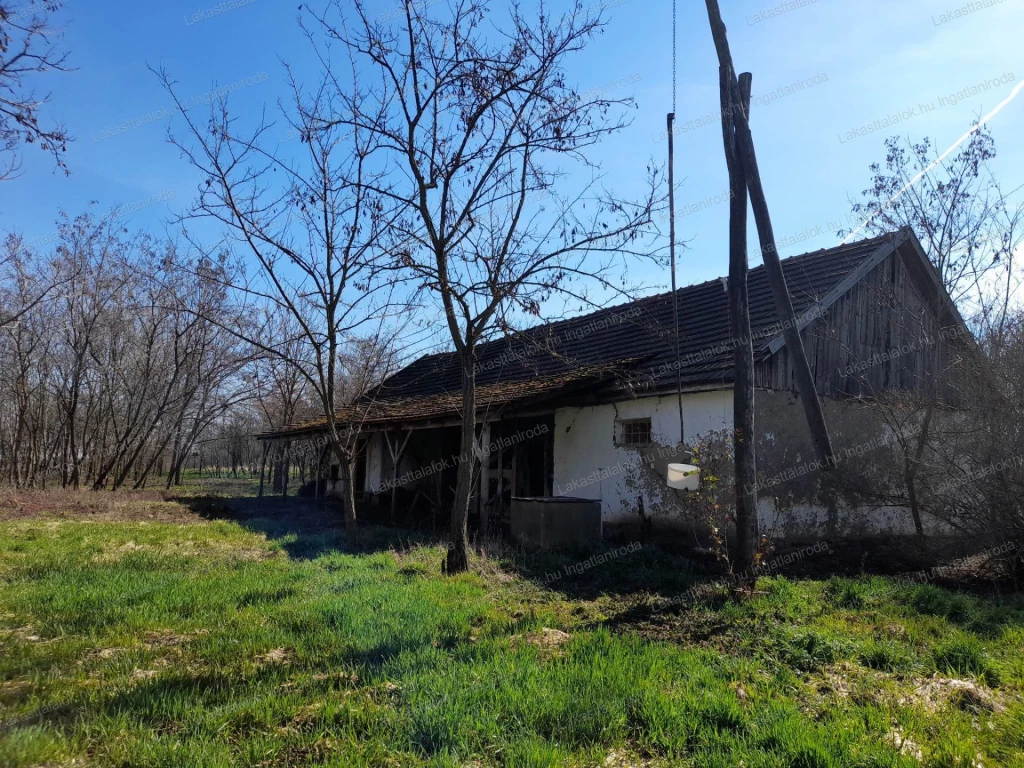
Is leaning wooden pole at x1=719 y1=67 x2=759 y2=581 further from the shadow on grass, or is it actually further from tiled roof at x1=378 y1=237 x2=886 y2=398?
the shadow on grass

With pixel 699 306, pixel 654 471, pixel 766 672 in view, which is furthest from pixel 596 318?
Result: pixel 766 672

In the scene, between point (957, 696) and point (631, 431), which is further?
point (631, 431)

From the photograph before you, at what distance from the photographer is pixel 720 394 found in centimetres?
998

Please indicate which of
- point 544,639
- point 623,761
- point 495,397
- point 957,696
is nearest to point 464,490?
point 544,639

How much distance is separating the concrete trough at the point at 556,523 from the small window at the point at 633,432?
60.4 inches

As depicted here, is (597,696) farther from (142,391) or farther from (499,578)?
(142,391)

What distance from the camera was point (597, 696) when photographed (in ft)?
12.7

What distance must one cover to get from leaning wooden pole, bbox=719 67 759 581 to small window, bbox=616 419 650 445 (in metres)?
4.10

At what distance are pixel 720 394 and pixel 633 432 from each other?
2.09 metres

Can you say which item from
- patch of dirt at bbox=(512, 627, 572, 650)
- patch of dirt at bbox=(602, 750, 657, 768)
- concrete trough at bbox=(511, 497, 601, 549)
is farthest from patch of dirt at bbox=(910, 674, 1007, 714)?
concrete trough at bbox=(511, 497, 601, 549)

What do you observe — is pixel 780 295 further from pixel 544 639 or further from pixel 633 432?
pixel 544 639

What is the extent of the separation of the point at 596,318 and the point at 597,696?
528 inches

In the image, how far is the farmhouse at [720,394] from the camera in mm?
10164

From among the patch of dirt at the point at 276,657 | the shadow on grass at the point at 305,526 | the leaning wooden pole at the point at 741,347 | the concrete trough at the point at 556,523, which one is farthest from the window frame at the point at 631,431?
the patch of dirt at the point at 276,657
